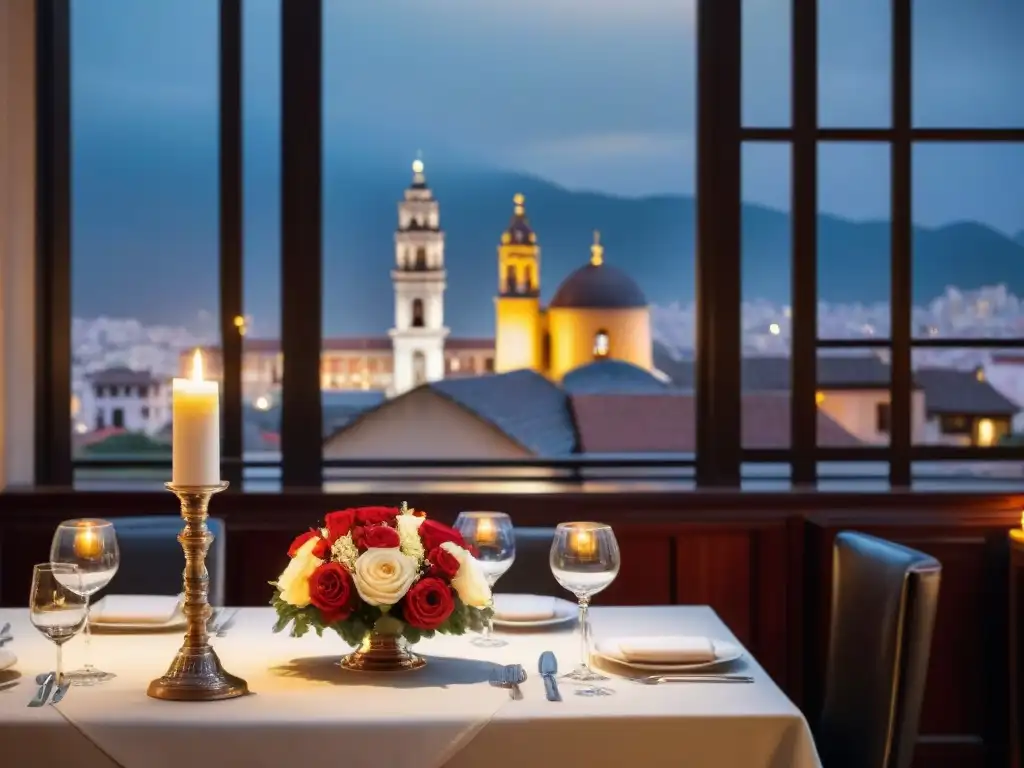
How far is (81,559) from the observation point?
1.93 meters

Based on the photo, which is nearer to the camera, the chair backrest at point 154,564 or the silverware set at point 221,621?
the silverware set at point 221,621

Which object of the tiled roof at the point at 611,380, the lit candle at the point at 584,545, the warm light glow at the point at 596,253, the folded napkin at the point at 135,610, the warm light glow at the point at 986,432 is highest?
the warm light glow at the point at 596,253

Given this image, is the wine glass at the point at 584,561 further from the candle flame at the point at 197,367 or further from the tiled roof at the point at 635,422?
the tiled roof at the point at 635,422

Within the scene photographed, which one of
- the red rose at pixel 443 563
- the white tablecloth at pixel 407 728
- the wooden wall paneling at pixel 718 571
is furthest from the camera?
the wooden wall paneling at pixel 718 571

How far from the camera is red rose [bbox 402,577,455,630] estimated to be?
6.05 feet

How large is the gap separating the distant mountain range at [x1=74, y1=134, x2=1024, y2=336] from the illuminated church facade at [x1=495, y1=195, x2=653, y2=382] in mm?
32

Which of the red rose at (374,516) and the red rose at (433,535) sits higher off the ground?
the red rose at (374,516)

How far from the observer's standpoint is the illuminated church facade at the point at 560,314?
152 inches

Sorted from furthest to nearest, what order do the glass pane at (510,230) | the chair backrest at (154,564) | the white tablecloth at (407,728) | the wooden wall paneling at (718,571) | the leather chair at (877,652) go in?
1. the glass pane at (510,230)
2. the wooden wall paneling at (718,571)
3. the chair backrest at (154,564)
4. the leather chair at (877,652)
5. the white tablecloth at (407,728)

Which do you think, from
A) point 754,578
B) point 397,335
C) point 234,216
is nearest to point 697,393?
point 754,578

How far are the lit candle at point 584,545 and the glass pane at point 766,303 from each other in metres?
1.91

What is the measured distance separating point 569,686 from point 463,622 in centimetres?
17

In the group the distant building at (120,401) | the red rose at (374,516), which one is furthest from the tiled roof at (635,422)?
the red rose at (374,516)

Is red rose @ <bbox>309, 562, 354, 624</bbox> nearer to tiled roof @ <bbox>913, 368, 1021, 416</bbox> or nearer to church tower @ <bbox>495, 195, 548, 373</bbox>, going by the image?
church tower @ <bbox>495, 195, 548, 373</bbox>
